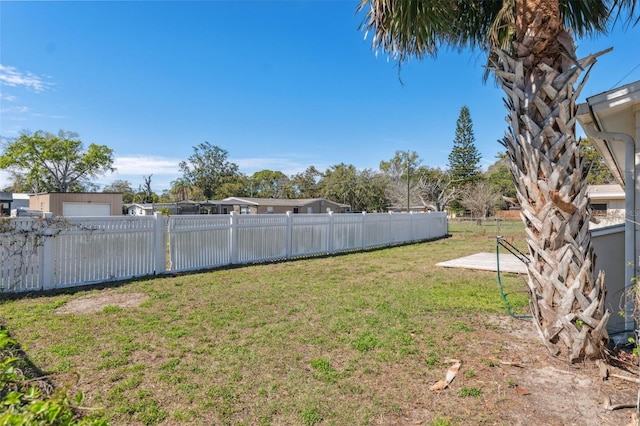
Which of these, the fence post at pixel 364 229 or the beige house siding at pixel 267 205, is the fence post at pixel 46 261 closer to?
the fence post at pixel 364 229

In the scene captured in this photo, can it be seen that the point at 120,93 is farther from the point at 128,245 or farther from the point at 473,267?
the point at 473,267

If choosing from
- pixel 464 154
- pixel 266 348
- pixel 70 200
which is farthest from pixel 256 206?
pixel 266 348

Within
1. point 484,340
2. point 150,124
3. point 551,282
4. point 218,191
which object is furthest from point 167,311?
point 218,191

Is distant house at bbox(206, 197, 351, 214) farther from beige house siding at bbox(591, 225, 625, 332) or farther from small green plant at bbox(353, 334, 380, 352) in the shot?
beige house siding at bbox(591, 225, 625, 332)

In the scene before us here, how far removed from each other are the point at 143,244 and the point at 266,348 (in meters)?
4.83

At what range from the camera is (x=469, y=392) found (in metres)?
2.82

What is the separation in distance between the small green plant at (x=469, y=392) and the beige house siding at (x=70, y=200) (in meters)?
30.1

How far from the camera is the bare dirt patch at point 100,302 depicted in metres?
4.93

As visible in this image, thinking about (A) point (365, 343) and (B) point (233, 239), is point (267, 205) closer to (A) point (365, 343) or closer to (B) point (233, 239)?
(B) point (233, 239)

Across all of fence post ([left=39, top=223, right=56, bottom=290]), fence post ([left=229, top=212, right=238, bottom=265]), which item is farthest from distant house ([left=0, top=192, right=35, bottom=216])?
fence post ([left=39, top=223, right=56, bottom=290])

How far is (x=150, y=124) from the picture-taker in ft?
116

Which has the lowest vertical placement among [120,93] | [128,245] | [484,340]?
[484,340]

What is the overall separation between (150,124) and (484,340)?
127ft

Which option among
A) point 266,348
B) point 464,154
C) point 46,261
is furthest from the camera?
point 464,154
